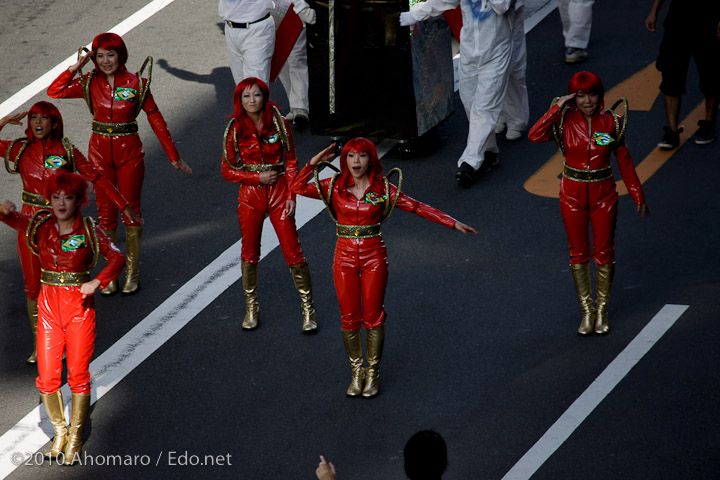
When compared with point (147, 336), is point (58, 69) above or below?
below

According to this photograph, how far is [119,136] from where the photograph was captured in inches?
372

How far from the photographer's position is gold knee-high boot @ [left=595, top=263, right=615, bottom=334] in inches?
331

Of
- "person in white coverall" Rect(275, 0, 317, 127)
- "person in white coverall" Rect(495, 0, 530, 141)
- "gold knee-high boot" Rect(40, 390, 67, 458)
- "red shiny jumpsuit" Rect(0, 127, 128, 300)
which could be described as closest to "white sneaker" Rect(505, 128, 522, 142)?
"person in white coverall" Rect(495, 0, 530, 141)

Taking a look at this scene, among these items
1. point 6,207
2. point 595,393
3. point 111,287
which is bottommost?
point 111,287

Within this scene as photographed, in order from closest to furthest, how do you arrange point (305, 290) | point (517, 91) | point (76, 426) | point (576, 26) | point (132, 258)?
1. point (76, 426)
2. point (305, 290)
3. point (132, 258)
4. point (517, 91)
5. point (576, 26)

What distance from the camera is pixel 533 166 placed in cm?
1146

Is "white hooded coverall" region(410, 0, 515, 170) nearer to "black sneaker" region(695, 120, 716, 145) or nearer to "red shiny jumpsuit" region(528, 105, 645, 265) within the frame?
"black sneaker" region(695, 120, 716, 145)

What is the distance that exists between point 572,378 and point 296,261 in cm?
245

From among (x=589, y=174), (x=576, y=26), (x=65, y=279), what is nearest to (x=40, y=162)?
(x=65, y=279)

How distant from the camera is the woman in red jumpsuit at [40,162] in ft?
27.5

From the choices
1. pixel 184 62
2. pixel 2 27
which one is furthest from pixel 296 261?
pixel 2 27

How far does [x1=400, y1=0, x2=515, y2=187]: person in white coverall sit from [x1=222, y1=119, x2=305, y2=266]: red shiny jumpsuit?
2.82m

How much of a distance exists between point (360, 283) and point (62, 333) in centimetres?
215

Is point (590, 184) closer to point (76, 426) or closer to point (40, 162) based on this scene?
point (76, 426)
